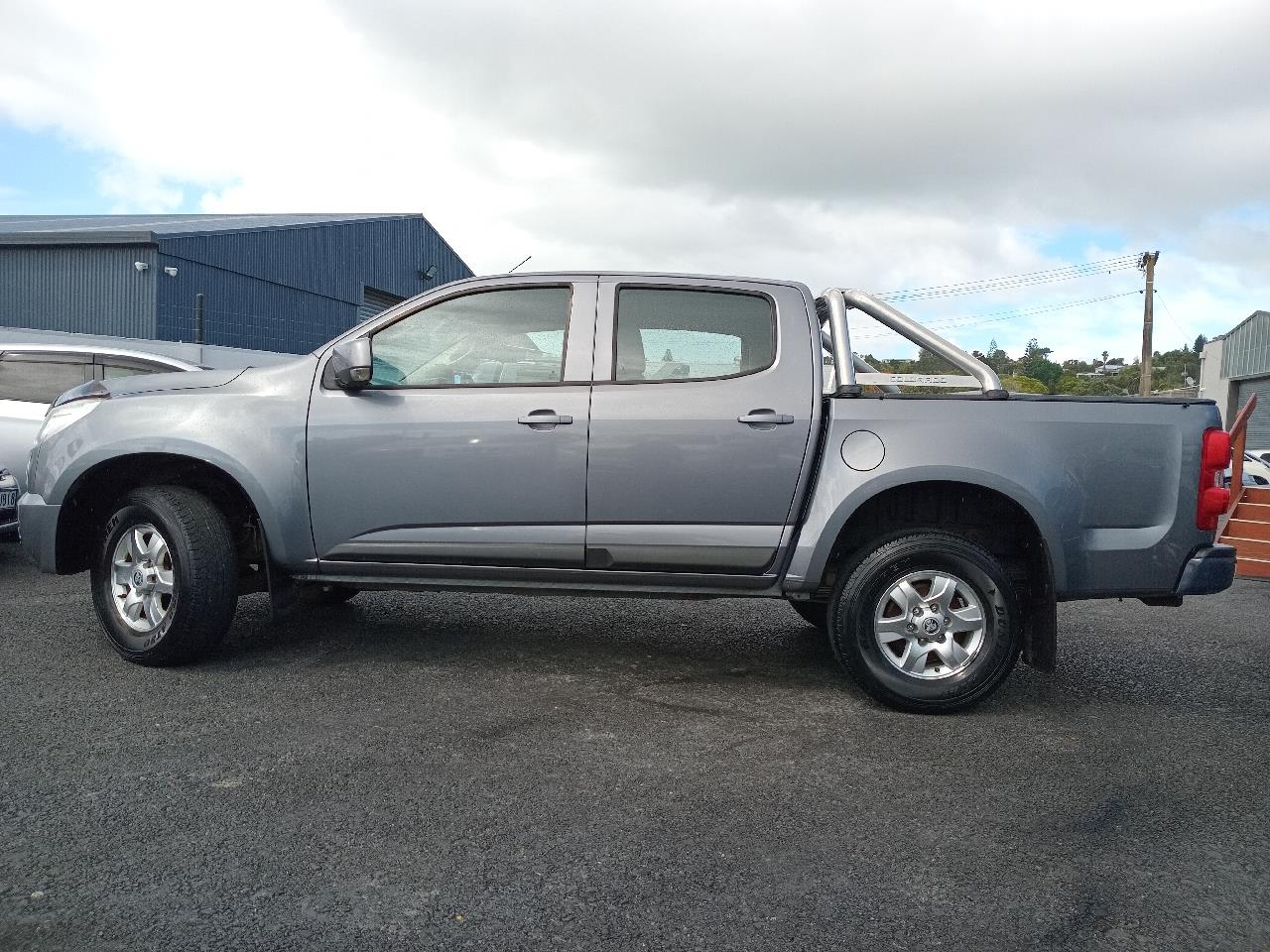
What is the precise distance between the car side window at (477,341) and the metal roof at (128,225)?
2140 cm

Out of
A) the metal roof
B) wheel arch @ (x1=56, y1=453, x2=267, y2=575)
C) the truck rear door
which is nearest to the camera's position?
the truck rear door

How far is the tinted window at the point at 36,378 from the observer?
8.28 meters

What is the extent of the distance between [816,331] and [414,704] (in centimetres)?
239

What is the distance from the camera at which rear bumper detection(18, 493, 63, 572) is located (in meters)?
4.95

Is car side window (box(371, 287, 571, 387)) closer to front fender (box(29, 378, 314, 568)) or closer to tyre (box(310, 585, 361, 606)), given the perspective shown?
front fender (box(29, 378, 314, 568))

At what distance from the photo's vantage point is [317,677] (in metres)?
4.68

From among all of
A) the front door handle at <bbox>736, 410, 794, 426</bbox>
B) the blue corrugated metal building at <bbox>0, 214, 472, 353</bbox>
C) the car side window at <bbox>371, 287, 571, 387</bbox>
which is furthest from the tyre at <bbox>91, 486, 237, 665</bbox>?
the blue corrugated metal building at <bbox>0, 214, 472, 353</bbox>

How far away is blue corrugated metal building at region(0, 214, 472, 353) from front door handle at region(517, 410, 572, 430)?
21.8m

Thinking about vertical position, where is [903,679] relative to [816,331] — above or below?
below

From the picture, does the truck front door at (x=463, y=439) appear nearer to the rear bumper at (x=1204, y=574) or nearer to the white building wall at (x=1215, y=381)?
the rear bumper at (x=1204, y=574)

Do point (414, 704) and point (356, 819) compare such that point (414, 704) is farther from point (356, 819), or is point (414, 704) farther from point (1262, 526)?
point (1262, 526)

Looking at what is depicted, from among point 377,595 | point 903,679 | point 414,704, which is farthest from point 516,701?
point 377,595

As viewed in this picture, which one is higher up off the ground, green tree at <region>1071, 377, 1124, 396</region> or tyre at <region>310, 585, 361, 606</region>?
green tree at <region>1071, 377, 1124, 396</region>

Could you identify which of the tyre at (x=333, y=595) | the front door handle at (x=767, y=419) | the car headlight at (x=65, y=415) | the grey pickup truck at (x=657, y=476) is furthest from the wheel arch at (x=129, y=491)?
the front door handle at (x=767, y=419)
